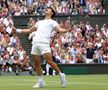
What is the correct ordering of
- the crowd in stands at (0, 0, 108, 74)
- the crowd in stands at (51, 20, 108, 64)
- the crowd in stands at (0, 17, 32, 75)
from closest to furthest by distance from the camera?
the crowd in stands at (0, 17, 32, 75) < the crowd in stands at (0, 0, 108, 74) < the crowd in stands at (51, 20, 108, 64)

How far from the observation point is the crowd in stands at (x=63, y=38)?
→ 103ft

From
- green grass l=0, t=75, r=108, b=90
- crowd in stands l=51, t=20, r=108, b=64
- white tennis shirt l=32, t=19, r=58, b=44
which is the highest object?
white tennis shirt l=32, t=19, r=58, b=44

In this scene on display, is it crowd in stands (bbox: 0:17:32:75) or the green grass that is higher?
the green grass

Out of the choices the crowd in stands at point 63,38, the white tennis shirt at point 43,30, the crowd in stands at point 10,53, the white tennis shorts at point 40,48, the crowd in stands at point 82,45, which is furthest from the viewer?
the crowd in stands at point 82,45

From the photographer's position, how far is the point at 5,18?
1341 inches

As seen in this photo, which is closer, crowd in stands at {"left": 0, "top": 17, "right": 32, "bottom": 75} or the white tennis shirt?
the white tennis shirt

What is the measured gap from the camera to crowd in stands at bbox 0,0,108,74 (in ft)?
103

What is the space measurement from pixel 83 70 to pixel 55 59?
1.77 m

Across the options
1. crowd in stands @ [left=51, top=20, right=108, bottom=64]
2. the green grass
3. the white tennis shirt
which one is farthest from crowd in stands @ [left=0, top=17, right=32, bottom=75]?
the white tennis shirt

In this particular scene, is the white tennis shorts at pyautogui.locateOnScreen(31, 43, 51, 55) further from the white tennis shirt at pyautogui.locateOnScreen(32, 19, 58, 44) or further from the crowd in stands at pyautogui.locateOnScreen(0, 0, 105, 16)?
the crowd in stands at pyautogui.locateOnScreen(0, 0, 105, 16)

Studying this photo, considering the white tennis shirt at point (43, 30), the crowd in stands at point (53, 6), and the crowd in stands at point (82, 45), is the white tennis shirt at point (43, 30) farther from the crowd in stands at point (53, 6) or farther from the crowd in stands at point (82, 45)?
the crowd in stands at point (53, 6)

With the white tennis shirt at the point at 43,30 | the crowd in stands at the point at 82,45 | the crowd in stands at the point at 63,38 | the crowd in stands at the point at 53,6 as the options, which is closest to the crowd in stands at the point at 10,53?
the crowd in stands at the point at 63,38

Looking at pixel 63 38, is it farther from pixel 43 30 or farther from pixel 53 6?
pixel 43 30

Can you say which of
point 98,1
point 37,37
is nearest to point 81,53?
point 98,1
